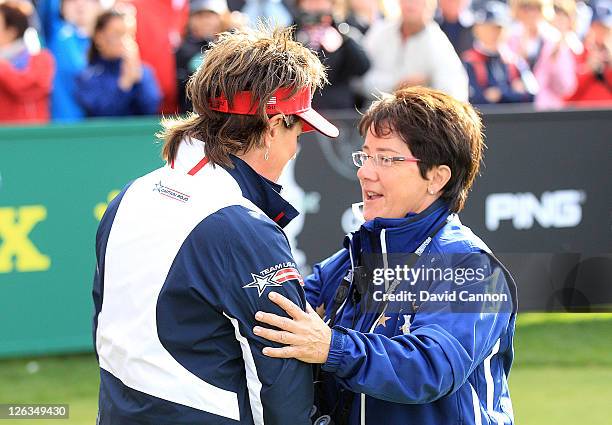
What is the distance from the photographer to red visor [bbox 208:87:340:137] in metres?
3.21

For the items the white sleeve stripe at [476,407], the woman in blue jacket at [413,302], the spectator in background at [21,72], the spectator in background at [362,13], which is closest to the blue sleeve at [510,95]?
the spectator in background at [362,13]

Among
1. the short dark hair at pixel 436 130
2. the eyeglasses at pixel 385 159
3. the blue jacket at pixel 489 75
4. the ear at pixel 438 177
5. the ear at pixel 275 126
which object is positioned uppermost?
the ear at pixel 275 126

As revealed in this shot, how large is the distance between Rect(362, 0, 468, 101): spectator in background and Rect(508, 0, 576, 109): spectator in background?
152 cm

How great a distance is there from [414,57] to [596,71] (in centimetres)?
241

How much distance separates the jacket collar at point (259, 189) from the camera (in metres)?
3.24

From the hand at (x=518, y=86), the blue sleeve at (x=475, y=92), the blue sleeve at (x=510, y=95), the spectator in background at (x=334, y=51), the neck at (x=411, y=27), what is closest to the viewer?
the spectator in background at (x=334, y=51)

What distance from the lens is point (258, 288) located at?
305cm

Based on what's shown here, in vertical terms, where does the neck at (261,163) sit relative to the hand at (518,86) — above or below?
above

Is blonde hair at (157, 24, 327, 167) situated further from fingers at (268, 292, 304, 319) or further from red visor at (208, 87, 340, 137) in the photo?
fingers at (268, 292, 304, 319)

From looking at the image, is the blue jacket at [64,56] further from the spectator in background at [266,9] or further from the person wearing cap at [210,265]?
the person wearing cap at [210,265]

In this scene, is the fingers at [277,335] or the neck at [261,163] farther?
the neck at [261,163]

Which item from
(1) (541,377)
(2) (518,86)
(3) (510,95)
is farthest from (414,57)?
(1) (541,377)

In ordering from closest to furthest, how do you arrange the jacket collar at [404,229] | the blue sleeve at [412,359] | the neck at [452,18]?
the blue sleeve at [412,359], the jacket collar at [404,229], the neck at [452,18]

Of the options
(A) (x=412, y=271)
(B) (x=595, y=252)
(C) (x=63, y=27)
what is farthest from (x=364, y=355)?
(C) (x=63, y=27)
